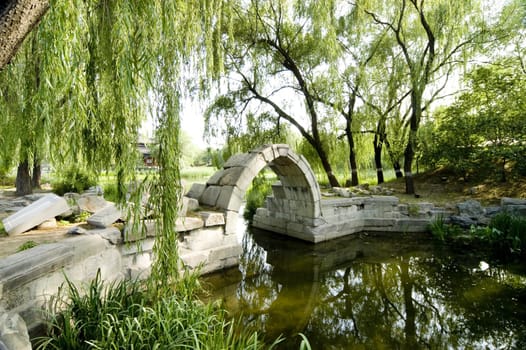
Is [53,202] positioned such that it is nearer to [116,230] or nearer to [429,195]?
[116,230]

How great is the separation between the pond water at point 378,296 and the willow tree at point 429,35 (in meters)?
4.01

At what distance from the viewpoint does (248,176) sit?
455cm

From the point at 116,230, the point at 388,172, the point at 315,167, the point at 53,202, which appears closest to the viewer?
the point at 116,230

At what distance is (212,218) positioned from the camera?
423 cm

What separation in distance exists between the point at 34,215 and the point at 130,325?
7.50 ft

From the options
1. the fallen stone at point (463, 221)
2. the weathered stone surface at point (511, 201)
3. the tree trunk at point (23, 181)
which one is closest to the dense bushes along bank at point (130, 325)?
the fallen stone at point (463, 221)

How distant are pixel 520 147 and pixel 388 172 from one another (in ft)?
27.8

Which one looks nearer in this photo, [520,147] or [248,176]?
[248,176]

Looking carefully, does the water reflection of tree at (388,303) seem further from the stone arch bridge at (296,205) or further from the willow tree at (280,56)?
the willow tree at (280,56)

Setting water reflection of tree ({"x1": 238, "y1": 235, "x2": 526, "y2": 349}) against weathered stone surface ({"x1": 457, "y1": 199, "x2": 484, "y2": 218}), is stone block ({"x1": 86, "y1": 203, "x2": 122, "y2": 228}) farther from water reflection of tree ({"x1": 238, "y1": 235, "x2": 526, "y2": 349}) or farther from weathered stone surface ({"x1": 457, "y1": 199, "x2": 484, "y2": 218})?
weathered stone surface ({"x1": 457, "y1": 199, "x2": 484, "y2": 218})

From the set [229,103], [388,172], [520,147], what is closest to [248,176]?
[229,103]

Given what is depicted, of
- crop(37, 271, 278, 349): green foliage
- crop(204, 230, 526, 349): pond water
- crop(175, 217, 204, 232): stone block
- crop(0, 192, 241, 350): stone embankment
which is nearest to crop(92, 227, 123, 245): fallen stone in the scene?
crop(0, 192, 241, 350): stone embankment

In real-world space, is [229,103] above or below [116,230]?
above

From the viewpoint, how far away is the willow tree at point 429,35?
7.00 meters
